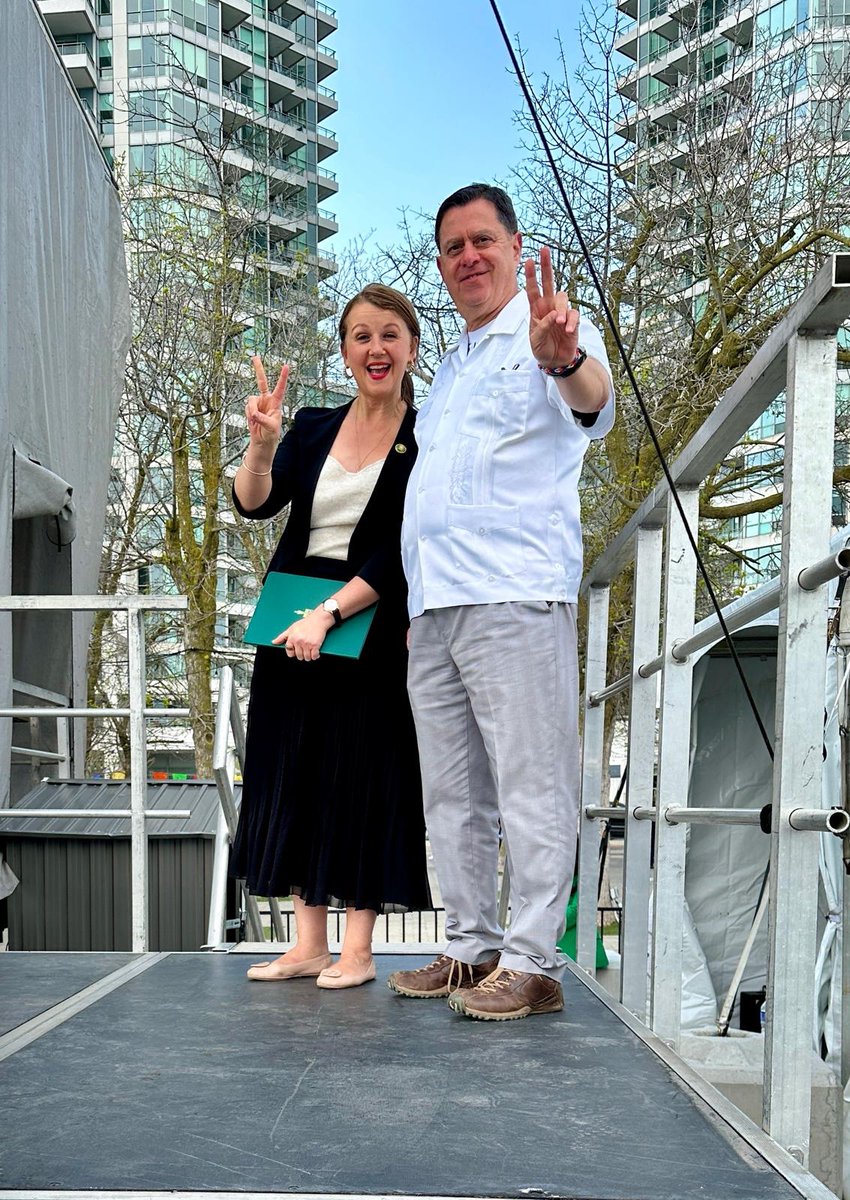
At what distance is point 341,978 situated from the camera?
2908 millimetres

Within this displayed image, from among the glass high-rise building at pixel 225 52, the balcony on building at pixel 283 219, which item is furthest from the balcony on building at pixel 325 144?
the balcony on building at pixel 283 219

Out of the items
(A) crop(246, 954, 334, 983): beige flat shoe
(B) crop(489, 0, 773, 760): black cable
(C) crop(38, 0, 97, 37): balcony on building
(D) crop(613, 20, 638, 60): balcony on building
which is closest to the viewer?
(B) crop(489, 0, 773, 760): black cable

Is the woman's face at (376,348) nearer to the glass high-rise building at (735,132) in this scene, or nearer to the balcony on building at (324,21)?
the glass high-rise building at (735,132)

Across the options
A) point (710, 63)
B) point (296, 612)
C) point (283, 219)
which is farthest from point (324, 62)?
point (296, 612)

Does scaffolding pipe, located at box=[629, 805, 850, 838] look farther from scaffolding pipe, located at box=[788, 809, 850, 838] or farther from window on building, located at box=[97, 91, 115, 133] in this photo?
window on building, located at box=[97, 91, 115, 133]

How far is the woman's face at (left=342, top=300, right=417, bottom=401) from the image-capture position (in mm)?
3121

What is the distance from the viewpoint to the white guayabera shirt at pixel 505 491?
2.73 meters

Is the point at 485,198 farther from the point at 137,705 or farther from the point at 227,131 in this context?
the point at 227,131

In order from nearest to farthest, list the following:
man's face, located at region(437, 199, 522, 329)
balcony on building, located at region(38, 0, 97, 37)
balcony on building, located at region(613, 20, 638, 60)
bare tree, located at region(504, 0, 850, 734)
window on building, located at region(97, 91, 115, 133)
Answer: man's face, located at region(437, 199, 522, 329) < bare tree, located at region(504, 0, 850, 734) < balcony on building, located at region(613, 20, 638, 60) < window on building, located at region(97, 91, 115, 133) < balcony on building, located at region(38, 0, 97, 37)

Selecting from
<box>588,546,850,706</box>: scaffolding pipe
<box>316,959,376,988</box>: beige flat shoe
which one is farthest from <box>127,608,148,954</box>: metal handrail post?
<box>588,546,850,706</box>: scaffolding pipe

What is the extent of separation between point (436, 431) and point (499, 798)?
80 cm

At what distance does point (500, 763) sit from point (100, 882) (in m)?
3.76

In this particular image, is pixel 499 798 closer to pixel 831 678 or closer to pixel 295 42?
pixel 831 678

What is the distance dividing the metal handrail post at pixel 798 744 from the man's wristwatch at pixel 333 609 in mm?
1418
